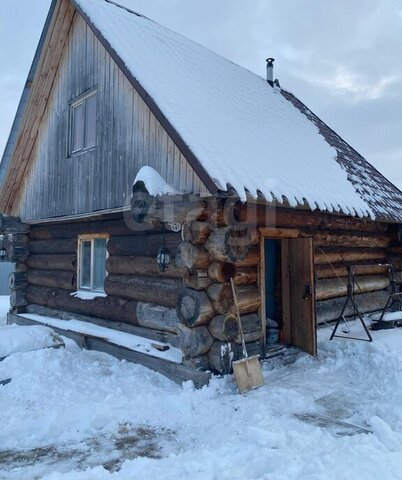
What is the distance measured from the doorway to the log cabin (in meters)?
0.03

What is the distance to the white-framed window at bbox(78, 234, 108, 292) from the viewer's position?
9078mm

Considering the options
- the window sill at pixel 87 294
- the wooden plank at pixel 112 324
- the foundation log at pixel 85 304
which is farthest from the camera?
the window sill at pixel 87 294

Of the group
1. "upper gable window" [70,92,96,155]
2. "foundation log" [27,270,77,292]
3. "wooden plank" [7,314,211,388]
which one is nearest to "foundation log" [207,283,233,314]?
"wooden plank" [7,314,211,388]

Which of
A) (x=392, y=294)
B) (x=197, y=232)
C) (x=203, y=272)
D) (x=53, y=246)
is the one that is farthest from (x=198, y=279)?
(x=53, y=246)

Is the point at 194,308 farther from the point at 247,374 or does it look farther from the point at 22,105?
the point at 22,105

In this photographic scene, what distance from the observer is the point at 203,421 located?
4.86 metres

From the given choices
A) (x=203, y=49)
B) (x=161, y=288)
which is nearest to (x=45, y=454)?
(x=161, y=288)

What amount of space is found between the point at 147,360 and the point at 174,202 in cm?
269

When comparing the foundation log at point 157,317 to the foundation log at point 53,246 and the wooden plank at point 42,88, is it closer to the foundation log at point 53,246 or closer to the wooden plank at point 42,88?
the foundation log at point 53,246

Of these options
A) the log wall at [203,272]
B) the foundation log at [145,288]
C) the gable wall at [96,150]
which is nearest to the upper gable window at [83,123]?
the gable wall at [96,150]

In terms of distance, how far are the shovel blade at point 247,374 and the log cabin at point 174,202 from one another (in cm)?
32

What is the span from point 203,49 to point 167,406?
8.83 metres

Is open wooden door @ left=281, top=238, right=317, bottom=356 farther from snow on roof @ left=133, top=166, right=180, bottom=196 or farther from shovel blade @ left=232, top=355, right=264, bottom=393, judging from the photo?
snow on roof @ left=133, top=166, right=180, bottom=196

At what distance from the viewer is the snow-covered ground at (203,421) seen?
12.1 feet
